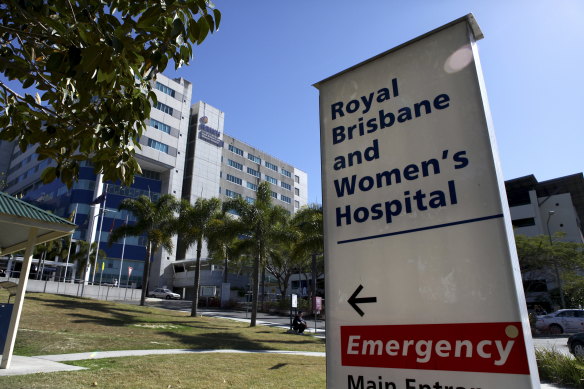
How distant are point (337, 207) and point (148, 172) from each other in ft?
239

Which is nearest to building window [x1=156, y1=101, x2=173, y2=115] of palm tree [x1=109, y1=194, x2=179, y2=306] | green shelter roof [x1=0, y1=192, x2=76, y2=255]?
palm tree [x1=109, y1=194, x2=179, y2=306]

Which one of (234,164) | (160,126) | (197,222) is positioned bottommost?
(197,222)

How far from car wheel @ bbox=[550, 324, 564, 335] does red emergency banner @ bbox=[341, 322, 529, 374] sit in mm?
27021

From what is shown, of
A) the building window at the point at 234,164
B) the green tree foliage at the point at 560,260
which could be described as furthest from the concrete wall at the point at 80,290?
the building window at the point at 234,164

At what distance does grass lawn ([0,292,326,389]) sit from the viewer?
25.3 feet

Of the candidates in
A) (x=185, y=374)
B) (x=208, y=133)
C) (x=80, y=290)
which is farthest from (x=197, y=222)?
(x=208, y=133)

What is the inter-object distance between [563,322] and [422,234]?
27.0 meters

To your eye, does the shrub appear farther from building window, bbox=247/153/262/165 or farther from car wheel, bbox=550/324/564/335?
building window, bbox=247/153/262/165

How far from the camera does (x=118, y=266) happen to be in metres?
62.0

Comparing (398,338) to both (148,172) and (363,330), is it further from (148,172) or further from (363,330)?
(148,172)

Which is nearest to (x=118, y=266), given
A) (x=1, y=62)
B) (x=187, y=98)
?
(x=187, y=98)

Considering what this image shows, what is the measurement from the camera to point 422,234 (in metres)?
2.62

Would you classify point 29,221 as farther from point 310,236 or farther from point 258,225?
point 310,236

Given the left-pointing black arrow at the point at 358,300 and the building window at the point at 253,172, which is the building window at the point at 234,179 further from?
the left-pointing black arrow at the point at 358,300
